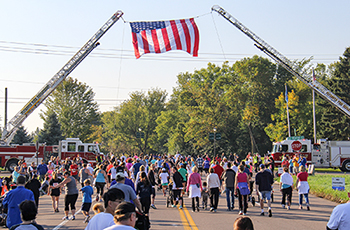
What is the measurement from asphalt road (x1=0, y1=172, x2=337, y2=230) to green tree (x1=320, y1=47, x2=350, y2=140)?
39552 millimetres

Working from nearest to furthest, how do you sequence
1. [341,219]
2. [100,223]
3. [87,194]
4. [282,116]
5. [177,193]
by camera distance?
1. [100,223]
2. [341,219]
3. [87,194]
4. [177,193]
5. [282,116]

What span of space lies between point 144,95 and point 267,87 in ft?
106

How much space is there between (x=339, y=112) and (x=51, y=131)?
4180 cm

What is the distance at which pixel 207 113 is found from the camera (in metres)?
58.4

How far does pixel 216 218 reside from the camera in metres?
13.5

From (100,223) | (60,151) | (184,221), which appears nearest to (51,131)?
(60,151)

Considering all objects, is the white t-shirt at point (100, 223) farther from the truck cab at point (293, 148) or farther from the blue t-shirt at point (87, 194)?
the truck cab at point (293, 148)

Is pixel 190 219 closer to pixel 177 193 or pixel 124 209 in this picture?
pixel 177 193

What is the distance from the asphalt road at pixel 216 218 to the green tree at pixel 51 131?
4405cm

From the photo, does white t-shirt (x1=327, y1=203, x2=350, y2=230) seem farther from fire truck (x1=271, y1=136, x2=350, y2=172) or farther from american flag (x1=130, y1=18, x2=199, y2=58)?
fire truck (x1=271, y1=136, x2=350, y2=172)

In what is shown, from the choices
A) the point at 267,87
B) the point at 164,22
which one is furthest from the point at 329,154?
the point at 164,22

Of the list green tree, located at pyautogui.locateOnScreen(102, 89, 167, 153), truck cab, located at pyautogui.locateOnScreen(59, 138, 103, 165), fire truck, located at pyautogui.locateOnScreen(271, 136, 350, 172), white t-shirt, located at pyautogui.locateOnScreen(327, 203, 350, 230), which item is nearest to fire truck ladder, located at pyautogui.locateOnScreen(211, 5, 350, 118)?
fire truck, located at pyautogui.locateOnScreen(271, 136, 350, 172)

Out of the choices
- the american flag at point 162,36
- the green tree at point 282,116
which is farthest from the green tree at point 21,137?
the american flag at point 162,36

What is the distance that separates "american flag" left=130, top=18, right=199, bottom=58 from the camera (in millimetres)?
22797
